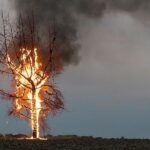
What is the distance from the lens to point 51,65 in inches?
1811

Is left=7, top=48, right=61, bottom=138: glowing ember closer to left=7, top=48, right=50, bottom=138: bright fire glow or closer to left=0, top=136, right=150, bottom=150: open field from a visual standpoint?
left=7, top=48, right=50, bottom=138: bright fire glow

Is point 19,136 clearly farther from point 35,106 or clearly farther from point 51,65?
point 51,65

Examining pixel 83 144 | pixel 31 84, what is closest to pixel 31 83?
pixel 31 84

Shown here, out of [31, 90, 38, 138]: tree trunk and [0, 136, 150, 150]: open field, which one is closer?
[0, 136, 150, 150]: open field

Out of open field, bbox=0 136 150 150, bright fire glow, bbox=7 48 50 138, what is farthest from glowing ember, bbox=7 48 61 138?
open field, bbox=0 136 150 150

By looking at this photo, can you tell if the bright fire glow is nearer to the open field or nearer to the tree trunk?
the tree trunk

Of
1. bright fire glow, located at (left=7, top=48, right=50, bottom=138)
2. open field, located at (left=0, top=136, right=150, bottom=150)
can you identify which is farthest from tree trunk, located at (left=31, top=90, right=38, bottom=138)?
open field, located at (left=0, top=136, right=150, bottom=150)

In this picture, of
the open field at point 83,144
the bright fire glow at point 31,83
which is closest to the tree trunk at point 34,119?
the bright fire glow at point 31,83

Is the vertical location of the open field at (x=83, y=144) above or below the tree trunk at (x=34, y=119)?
below

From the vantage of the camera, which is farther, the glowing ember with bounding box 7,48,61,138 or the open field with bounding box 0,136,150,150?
the glowing ember with bounding box 7,48,61,138

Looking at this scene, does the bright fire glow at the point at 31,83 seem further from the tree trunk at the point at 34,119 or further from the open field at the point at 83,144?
the open field at the point at 83,144

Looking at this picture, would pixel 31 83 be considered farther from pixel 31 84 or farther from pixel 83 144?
pixel 83 144

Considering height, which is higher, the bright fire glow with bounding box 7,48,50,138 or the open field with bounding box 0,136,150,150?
the bright fire glow with bounding box 7,48,50,138

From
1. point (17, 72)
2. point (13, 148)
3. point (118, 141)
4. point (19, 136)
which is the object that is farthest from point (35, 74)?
point (13, 148)
